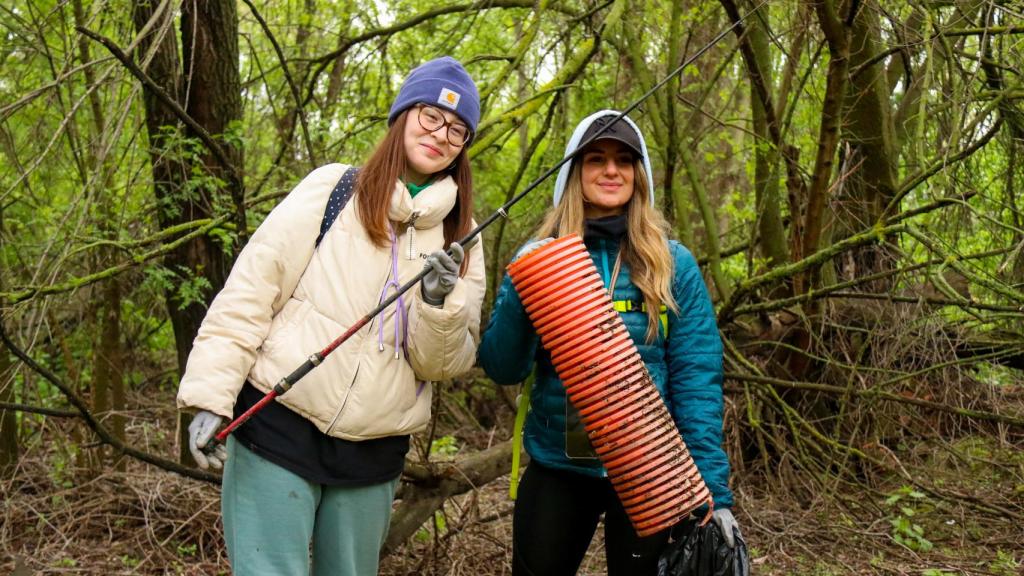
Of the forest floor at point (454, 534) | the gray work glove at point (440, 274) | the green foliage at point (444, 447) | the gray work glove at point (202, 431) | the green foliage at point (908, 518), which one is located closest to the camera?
the gray work glove at point (202, 431)

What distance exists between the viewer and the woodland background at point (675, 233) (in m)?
4.04

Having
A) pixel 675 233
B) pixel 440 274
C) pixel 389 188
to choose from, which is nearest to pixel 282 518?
pixel 440 274

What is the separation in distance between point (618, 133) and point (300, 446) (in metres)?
1.27

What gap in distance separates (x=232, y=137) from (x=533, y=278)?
2.16 m

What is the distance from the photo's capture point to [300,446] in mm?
2344

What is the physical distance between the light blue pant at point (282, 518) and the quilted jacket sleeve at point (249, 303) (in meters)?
0.21

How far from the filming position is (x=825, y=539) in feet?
15.8

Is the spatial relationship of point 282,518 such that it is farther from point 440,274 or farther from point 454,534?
point 454,534

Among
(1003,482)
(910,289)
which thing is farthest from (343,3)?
(1003,482)

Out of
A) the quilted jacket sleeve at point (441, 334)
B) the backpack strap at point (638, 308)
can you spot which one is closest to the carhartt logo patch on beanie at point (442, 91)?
the quilted jacket sleeve at point (441, 334)

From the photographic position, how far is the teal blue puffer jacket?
2.57 metres

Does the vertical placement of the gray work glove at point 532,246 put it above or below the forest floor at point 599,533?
above

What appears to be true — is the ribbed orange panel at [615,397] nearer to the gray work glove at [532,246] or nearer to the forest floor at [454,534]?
the gray work glove at [532,246]

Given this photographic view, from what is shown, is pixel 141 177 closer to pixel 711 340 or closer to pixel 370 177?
pixel 370 177
